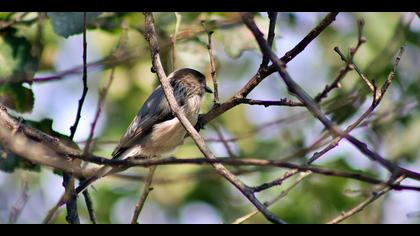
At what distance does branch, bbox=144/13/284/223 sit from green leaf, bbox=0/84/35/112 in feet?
3.70

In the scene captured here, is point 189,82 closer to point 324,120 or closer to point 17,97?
point 17,97

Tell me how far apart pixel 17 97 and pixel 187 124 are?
1.67m

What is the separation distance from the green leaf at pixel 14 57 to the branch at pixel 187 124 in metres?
1.13

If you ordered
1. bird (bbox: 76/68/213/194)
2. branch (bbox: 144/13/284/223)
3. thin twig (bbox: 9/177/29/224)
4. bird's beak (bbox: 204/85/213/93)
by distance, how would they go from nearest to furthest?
1. branch (bbox: 144/13/284/223)
2. thin twig (bbox: 9/177/29/224)
3. bird (bbox: 76/68/213/194)
4. bird's beak (bbox: 204/85/213/93)

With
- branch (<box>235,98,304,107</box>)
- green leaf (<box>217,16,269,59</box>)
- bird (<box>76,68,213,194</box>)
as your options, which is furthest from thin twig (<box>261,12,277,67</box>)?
bird (<box>76,68,213,194</box>)

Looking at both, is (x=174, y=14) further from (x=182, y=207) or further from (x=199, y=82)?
(x=182, y=207)

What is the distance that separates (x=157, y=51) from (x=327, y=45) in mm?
4239

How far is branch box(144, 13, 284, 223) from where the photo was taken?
2566mm

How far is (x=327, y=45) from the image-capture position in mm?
7324

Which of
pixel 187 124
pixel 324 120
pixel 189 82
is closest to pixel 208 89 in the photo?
pixel 189 82

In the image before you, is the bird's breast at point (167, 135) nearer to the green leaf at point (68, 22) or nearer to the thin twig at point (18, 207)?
the green leaf at point (68, 22)

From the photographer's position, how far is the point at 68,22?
4387 millimetres

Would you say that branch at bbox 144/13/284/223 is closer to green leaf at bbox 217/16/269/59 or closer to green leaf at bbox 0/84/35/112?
green leaf at bbox 0/84/35/112
